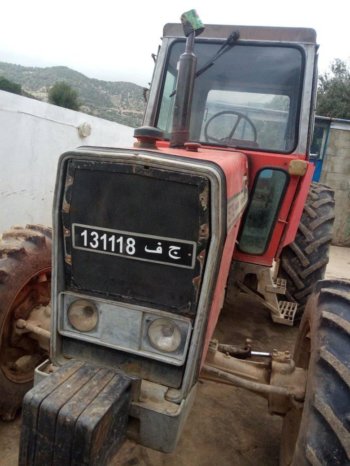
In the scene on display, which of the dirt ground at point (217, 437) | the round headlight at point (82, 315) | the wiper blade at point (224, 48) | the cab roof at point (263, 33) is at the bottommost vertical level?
the dirt ground at point (217, 437)

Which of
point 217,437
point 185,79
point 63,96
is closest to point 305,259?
point 217,437

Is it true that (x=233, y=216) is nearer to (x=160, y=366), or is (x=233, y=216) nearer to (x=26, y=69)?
(x=160, y=366)

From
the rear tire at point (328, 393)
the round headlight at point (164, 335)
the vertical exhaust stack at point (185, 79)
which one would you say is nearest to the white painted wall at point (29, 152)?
the vertical exhaust stack at point (185, 79)

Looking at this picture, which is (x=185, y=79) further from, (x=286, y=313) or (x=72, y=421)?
(x=286, y=313)

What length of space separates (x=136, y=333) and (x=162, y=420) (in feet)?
1.21

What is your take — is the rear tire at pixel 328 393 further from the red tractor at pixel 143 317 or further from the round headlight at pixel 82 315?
the round headlight at pixel 82 315

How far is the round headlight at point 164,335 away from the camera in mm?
1811

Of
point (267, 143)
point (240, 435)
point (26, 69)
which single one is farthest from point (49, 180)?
point (26, 69)

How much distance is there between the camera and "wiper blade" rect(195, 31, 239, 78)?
9.77ft

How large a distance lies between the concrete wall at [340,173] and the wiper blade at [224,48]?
28.1ft

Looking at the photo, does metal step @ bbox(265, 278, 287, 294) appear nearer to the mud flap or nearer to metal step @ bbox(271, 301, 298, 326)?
metal step @ bbox(271, 301, 298, 326)

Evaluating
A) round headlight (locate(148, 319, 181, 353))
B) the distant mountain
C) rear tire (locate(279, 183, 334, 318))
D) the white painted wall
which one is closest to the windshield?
rear tire (locate(279, 183, 334, 318))

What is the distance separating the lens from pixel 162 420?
175 centimetres

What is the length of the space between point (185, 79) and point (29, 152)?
4909mm
